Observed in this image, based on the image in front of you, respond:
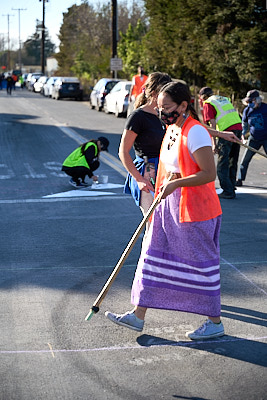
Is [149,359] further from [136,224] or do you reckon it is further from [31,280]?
[136,224]

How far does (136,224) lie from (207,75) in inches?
675

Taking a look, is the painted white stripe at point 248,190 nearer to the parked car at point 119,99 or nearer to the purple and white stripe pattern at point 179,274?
the purple and white stripe pattern at point 179,274

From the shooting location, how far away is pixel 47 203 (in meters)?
11.0

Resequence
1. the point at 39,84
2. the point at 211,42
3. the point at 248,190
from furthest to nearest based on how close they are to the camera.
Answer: the point at 39,84, the point at 211,42, the point at 248,190

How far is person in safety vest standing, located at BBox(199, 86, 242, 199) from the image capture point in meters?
11.2

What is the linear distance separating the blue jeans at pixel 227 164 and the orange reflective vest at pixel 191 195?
6162 mm

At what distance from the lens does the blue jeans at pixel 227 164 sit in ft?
37.1

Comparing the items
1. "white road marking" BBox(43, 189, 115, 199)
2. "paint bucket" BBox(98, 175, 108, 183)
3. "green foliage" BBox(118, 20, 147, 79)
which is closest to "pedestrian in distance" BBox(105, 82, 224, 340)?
"white road marking" BBox(43, 189, 115, 199)

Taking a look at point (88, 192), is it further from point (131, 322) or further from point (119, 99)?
point (119, 99)

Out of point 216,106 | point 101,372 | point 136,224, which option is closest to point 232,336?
point 101,372

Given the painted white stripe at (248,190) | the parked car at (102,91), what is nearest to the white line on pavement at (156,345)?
the painted white stripe at (248,190)

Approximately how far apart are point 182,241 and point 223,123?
6.38m

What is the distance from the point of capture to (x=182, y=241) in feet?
17.0

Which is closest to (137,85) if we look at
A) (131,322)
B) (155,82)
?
(155,82)
